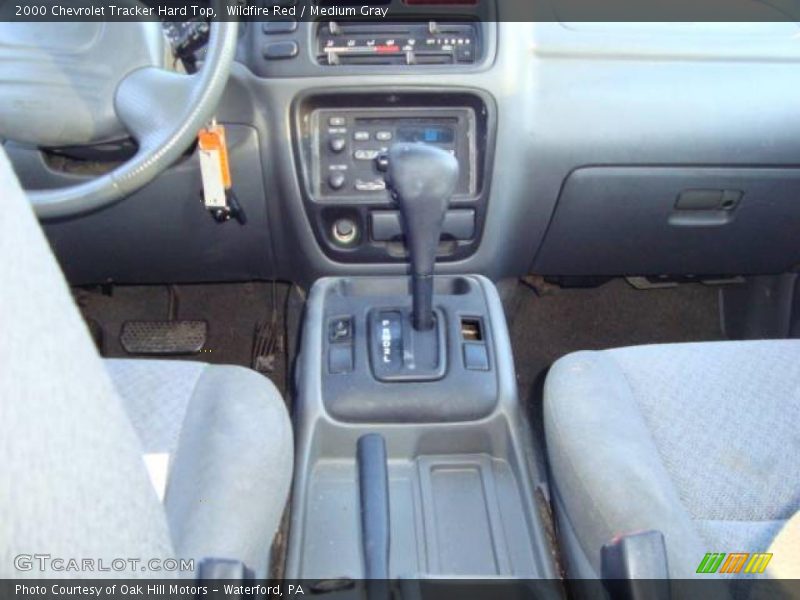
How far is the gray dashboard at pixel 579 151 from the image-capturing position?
1.31 metres

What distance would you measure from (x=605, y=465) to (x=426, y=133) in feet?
2.09

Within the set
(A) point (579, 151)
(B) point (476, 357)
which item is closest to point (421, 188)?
(B) point (476, 357)

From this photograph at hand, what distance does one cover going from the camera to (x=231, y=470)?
3.01ft

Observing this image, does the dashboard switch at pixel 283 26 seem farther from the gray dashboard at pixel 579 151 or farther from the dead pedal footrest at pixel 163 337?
the dead pedal footrest at pixel 163 337

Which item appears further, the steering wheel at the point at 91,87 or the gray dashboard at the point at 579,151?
the gray dashboard at the point at 579,151

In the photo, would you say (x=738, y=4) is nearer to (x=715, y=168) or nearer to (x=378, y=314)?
(x=715, y=168)

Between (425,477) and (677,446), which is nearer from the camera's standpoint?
(677,446)

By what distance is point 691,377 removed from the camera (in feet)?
3.64

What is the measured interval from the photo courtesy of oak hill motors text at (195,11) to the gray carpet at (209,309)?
630mm

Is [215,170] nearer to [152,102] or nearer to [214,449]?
[152,102]

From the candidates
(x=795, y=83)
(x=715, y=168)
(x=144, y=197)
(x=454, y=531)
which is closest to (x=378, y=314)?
(x=454, y=531)

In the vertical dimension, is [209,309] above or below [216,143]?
below

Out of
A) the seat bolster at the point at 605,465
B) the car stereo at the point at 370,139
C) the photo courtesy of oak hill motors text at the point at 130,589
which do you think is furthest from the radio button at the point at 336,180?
the photo courtesy of oak hill motors text at the point at 130,589

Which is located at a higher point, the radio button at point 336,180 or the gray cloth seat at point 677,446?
the radio button at point 336,180
